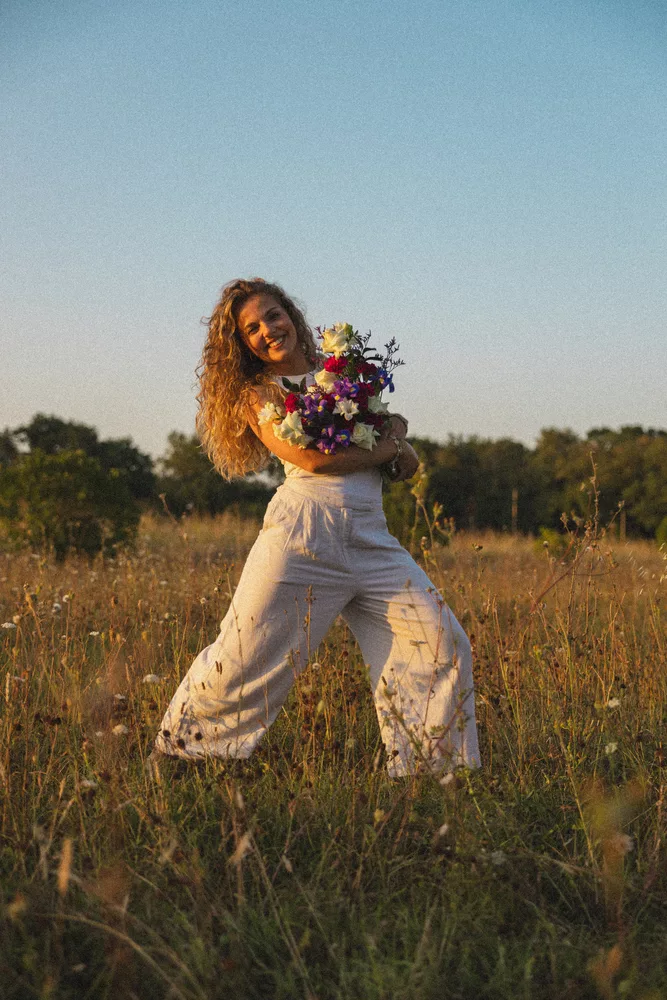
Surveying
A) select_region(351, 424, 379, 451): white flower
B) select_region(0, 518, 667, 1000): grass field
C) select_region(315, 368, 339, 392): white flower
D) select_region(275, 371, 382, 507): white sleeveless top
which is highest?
select_region(315, 368, 339, 392): white flower

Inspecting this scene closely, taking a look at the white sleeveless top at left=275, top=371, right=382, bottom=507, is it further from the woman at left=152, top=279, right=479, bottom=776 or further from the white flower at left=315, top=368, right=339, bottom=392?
the white flower at left=315, top=368, right=339, bottom=392

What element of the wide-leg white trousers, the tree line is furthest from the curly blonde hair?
the tree line

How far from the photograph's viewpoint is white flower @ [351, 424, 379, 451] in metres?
3.05

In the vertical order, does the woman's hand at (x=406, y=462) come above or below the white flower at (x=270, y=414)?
below

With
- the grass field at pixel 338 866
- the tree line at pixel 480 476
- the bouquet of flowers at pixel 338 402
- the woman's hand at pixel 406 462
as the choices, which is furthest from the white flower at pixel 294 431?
the tree line at pixel 480 476

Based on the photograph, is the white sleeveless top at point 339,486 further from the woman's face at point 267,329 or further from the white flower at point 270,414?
the woman's face at point 267,329

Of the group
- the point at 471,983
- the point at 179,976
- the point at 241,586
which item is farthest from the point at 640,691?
the point at 179,976

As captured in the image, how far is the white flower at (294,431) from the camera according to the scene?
120 inches

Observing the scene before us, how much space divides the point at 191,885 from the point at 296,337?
2.20 meters

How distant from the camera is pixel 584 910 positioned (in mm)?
2326

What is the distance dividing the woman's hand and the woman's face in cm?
65

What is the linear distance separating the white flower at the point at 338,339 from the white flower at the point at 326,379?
0.08m

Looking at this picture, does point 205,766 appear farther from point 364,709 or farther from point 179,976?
point 179,976

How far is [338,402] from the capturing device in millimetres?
3064
